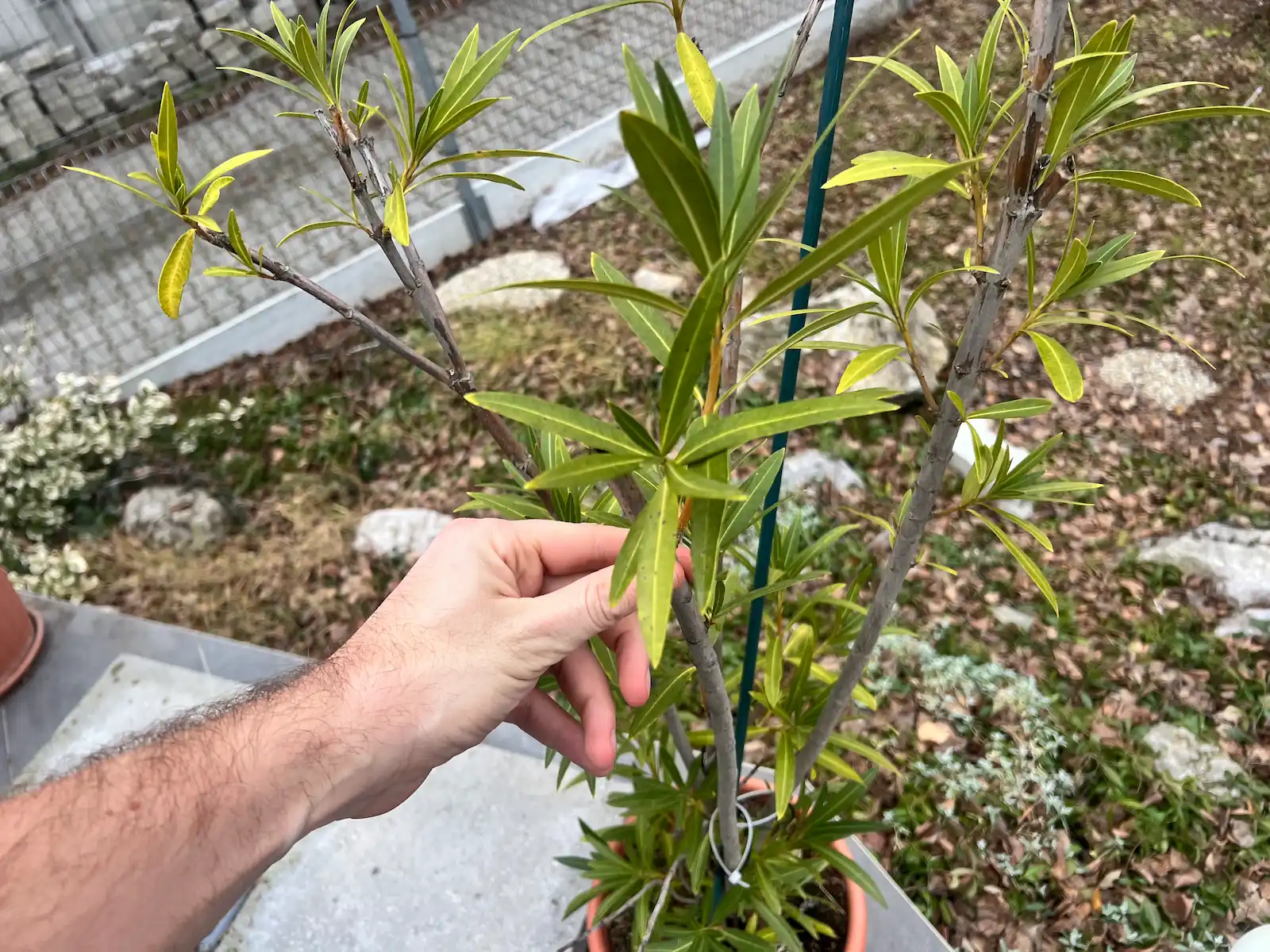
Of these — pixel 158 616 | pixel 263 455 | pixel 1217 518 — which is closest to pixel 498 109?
pixel 263 455

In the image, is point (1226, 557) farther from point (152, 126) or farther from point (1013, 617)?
point (152, 126)

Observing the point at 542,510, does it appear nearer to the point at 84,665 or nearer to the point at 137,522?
the point at 84,665

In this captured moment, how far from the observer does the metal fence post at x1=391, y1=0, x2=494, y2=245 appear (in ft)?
10.1

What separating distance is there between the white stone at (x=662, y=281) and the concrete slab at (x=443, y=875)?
2.09 meters

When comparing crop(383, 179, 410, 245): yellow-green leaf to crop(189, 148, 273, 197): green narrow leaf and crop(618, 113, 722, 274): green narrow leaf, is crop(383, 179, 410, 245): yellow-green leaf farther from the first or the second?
crop(618, 113, 722, 274): green narrow leaf

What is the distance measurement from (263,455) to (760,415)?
2.93m

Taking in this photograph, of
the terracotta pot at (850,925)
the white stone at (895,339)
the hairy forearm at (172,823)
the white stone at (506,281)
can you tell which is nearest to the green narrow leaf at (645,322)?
the hairy forearm at (172,823)

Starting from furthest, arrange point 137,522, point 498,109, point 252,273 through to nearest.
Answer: point 498,109
point 137,522
point 252,273

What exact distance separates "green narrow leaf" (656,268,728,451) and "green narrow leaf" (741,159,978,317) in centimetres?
4

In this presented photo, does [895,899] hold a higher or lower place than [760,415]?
lower

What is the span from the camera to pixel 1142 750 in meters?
1.99

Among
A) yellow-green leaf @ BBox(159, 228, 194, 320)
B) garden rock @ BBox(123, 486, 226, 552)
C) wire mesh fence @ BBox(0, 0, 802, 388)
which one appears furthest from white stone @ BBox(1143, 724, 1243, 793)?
wire mesh fence @ BBox(0, 0, 802, 388)

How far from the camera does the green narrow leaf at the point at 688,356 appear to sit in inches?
19.5

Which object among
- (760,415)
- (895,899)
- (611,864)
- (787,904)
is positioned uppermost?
(760,415)
